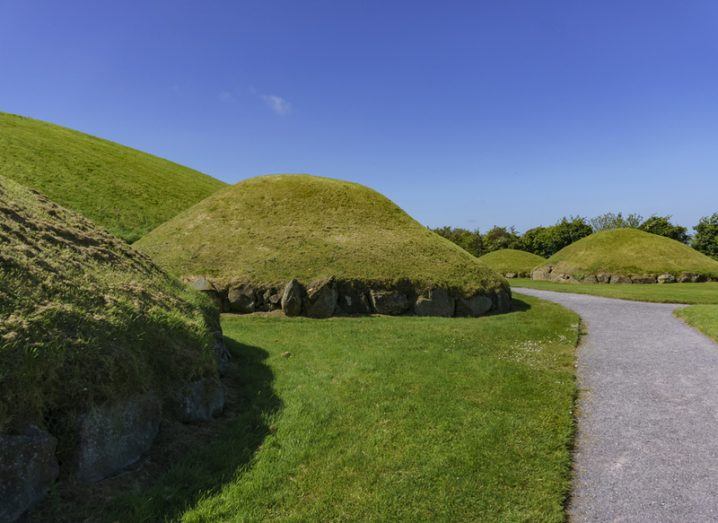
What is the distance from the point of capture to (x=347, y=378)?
9.79 metres

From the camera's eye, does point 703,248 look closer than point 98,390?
No

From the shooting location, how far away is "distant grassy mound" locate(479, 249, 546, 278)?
52469mm

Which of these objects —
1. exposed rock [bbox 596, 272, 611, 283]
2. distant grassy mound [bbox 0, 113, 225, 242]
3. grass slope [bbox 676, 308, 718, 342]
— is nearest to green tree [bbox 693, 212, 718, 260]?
exposed rock [bbox 596, 272, 611, 283]

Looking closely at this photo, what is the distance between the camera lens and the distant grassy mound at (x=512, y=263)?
172 feet

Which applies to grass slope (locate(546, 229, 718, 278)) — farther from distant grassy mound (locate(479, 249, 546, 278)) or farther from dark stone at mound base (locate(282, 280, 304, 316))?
dark stone at mound base (locate(282, 280, 304, 316))

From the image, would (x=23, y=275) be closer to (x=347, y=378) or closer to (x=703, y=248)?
(x=347, y=378)

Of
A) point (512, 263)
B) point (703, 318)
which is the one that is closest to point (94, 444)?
point (703, 318)

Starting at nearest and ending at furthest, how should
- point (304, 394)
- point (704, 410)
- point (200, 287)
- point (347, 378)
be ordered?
point (704, 410)
point (304, 394)
point (347, 378)
point (200, 287)

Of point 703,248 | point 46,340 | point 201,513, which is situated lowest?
point 201,513

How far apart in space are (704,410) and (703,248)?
77004 mm

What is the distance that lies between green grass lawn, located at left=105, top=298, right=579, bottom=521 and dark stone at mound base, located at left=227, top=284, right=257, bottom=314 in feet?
20.7

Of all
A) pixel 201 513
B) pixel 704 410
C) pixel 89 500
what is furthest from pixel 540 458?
pixel 89 500

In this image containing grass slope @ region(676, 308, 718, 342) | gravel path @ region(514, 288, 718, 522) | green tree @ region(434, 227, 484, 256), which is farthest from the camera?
green tree @ region(434, 227, 484, 256)

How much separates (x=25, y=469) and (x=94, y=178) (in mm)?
49907
